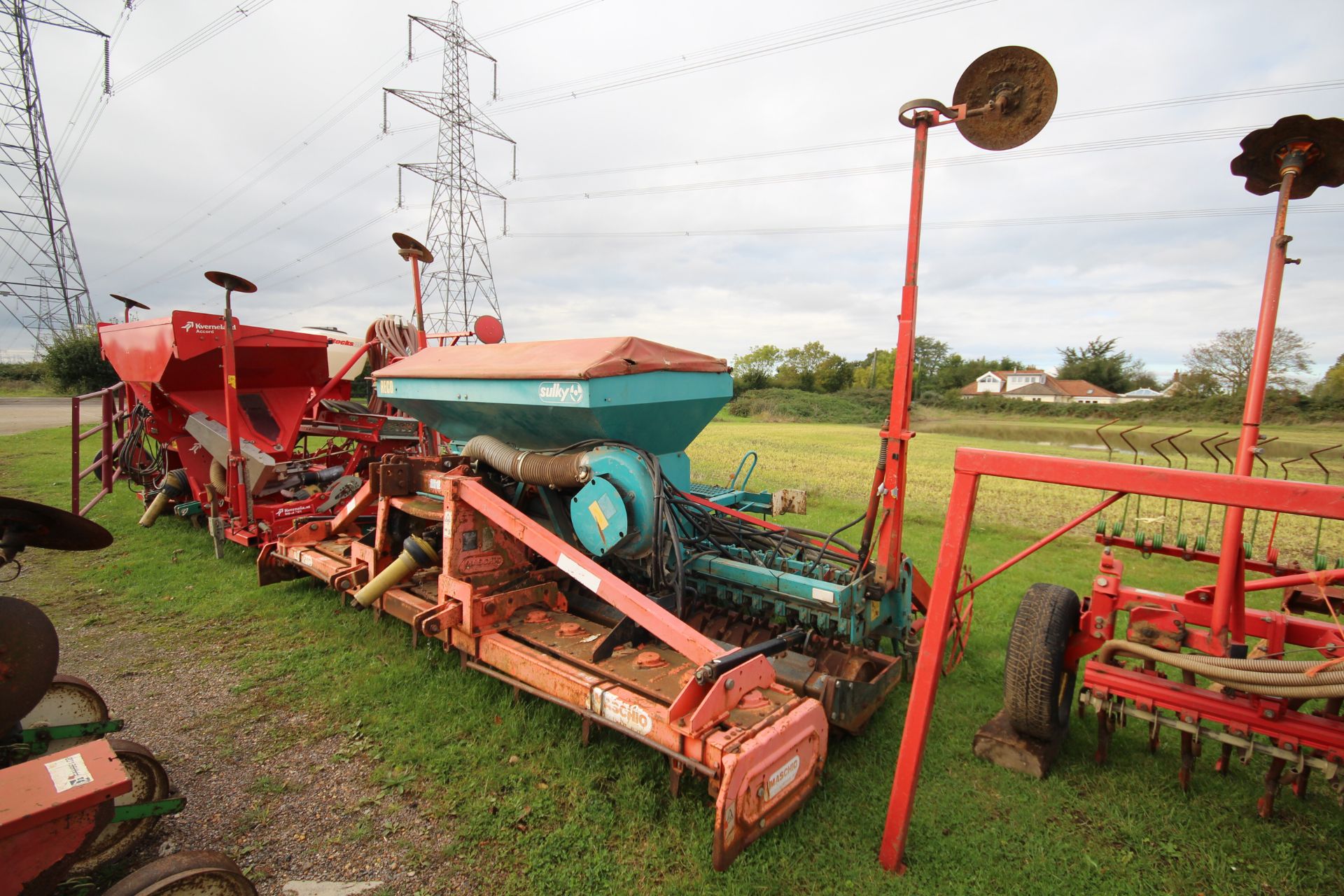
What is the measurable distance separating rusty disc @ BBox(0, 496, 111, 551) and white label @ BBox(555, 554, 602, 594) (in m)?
1.88

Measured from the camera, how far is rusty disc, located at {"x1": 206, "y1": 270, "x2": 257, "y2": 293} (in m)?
5.60

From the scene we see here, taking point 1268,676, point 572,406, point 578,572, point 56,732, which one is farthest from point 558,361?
point 1268,676

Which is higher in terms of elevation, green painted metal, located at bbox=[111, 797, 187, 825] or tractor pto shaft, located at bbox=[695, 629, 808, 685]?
tractor pto shaft, located at bbox=[695, 629, 808, 685]

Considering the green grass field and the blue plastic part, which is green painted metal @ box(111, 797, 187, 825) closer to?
the green grass field

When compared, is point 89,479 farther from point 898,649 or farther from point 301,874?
point 898,649

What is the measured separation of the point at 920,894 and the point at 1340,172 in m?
3.89

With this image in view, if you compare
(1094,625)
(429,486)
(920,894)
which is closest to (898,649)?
(1094,625)

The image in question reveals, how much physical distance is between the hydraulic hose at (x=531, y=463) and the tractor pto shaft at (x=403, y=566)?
26.8 inches

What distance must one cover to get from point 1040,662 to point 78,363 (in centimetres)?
4154

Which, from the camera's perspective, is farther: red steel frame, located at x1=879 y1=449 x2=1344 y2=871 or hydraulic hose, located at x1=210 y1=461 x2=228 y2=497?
hydraulic hose, located at x1=210 y1=461 x2=228 y2=497

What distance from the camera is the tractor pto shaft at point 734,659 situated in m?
2.62

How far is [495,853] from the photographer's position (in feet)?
9.01

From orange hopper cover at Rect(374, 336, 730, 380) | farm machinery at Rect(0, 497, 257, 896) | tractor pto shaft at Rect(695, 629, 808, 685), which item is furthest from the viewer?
orange hopper cover at Rect(374, 336, 730, 380)

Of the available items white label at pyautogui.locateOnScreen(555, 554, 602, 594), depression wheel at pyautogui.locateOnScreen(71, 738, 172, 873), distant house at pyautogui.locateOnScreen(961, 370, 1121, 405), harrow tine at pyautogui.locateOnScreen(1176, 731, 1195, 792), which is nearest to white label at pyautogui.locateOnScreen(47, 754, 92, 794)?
depression wheel at pyautogui.locateOnScreen(71, 738, 172, 873)
